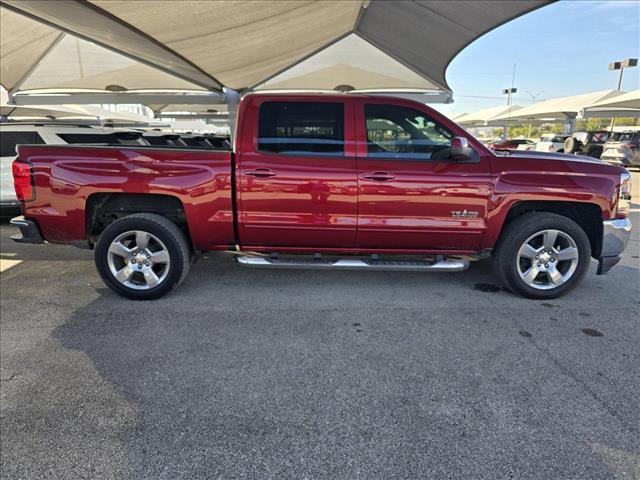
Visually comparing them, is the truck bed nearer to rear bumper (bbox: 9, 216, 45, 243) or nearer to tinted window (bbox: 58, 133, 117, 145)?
rear bumper (bbox: 9, 216, 45, 243)

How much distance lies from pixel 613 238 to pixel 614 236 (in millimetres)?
22

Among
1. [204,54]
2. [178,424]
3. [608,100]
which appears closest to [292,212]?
[178,424]

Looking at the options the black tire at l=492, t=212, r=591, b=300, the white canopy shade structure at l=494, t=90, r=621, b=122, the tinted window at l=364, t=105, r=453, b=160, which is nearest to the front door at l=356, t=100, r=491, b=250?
the tinted window at l=364, t=105, r=453, b=160

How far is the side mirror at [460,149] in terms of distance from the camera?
3877 mm

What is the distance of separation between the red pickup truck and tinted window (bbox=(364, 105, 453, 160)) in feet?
0.04

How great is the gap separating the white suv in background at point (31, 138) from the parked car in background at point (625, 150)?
60.8 ft

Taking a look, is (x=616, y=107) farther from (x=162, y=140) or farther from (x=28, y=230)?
(x=28, y=230)

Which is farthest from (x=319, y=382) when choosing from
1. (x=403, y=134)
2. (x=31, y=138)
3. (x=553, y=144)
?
(x=553, y=144)

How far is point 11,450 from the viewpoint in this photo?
7.44 ft

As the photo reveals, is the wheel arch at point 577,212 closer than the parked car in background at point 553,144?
Yes

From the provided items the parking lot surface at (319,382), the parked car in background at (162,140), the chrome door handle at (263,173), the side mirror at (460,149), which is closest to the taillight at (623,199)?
the parking lot surface at (319,382)

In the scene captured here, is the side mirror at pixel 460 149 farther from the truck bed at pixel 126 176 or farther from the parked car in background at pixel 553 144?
the parked car in background at pixel 553 144

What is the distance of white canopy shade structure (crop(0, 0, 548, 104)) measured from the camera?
6426mm

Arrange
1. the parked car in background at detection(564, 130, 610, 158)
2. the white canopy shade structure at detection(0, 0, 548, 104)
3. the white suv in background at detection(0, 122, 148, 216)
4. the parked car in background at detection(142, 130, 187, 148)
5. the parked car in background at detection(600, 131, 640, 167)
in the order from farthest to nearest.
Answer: the parked car in background at detection(564, 130, 610, 158) < the parked car in background at detection(600, 131, 640, 167) < the parked car in background at detection(142, 130, 187, 148) < the white suv in background at detection(0, 122, 148, 216) < the white canopy shade structure at detection(0, 0, 548, 104)
